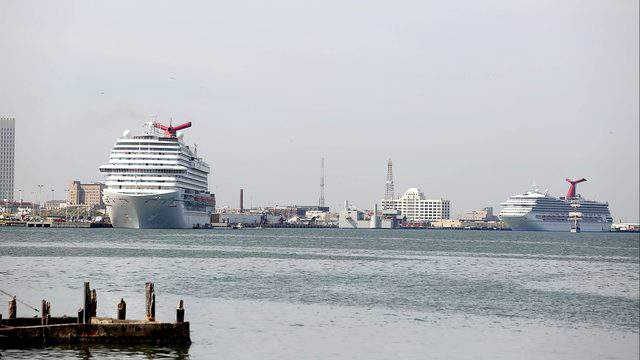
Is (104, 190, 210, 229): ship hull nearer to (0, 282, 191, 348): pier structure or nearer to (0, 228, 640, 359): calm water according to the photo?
(0, 228, 640, 359): calm water

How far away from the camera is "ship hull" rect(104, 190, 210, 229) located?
479 feet

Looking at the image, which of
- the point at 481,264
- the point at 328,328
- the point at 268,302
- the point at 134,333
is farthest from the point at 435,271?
the point at 134,333

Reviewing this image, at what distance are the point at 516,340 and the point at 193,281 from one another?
2608 centimetres

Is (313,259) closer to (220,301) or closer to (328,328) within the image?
(220,301)

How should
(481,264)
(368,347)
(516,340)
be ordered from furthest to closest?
1. (481,264)
2. (516,340)
3. (368,347)

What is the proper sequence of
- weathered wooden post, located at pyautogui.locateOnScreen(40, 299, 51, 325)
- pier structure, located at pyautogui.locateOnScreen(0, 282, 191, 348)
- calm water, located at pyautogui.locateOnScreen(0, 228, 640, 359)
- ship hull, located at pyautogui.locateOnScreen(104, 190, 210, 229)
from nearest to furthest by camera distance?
1. pier structure, located at pyautogui.locateOnScreen(0, 282, 191, 348)
2. weathered wooden post, located at pyautogui.locateOnScreen(40, 299, 51, 325)
3. calm water, located at pyautogui.locateOnScreen(0, 228, 640, 359)
4. ship hull, located at pyautogui.locateOnScreen(104, 190, 210, 229)

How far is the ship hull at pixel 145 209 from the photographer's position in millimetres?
145875

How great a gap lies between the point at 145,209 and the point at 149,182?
4504 millimetres

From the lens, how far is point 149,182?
486 ft

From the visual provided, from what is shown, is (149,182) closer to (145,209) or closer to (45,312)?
→ (145,209)

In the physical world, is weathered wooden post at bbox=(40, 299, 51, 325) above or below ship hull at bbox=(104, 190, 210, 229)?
below

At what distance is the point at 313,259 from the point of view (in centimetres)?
9081

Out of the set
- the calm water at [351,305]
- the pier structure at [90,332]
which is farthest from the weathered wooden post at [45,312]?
the calm water at [351,305]

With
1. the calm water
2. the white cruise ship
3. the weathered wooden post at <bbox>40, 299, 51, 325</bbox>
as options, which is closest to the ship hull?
the white cruise ship
